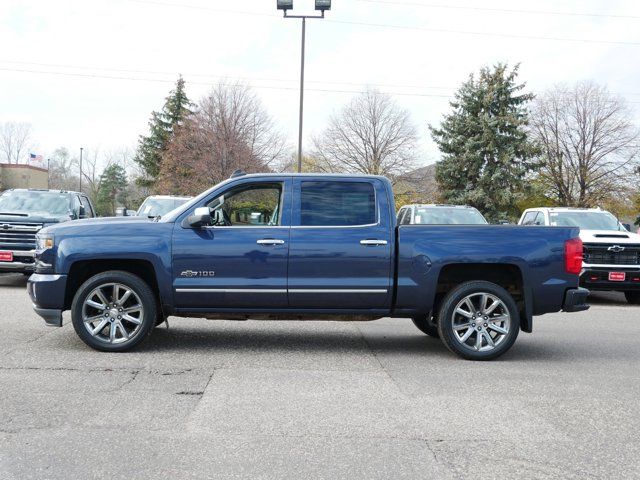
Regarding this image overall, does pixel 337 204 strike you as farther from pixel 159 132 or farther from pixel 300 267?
pixel 159 132

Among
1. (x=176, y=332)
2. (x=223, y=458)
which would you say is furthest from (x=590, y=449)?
(x=176, y=332)

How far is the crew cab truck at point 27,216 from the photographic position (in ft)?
42.6

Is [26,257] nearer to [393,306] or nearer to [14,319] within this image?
[14,319]

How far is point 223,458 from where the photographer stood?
13.0ft

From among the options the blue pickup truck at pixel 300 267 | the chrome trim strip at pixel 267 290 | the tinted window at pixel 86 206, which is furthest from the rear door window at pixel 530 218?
the tinted window at pixel 86 206

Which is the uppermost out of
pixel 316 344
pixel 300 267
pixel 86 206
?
pixel 86 206

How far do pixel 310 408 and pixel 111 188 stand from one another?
97270 millimetres

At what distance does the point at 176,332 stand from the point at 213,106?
112 ft

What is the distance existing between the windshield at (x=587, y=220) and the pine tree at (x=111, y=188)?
85.3 m

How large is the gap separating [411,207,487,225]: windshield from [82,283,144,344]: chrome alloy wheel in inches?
334

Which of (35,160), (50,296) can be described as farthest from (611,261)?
(35,160)

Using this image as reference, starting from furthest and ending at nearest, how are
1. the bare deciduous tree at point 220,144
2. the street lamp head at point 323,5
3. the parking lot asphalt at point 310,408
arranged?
1. the bare deciduous tree at point 220,144
2. the street lamp head at point 323,5
3. the parking lot asphalt at point 310,408

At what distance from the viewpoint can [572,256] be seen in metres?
6.90

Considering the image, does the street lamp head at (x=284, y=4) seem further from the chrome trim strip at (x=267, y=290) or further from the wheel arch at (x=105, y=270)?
the chrome trim strip at (x=267, y=290)
